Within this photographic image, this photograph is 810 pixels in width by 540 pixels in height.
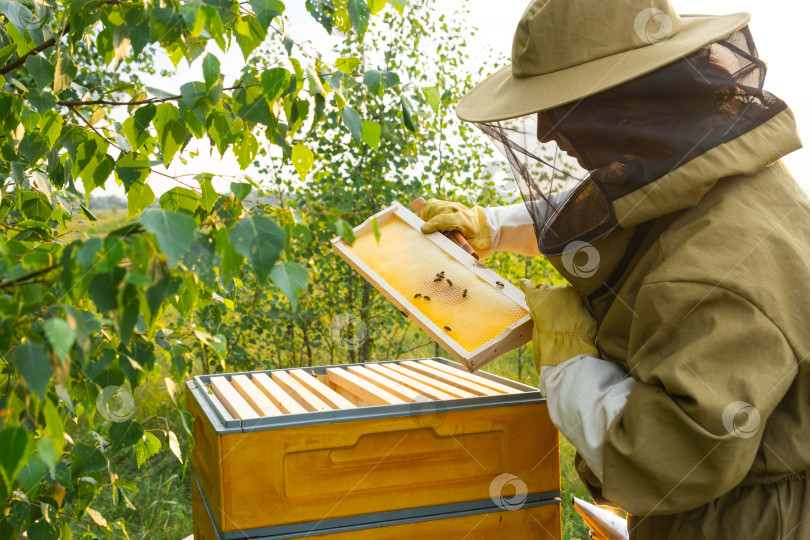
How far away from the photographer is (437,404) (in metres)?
1.90

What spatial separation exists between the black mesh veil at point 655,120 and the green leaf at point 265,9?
2.38 feet

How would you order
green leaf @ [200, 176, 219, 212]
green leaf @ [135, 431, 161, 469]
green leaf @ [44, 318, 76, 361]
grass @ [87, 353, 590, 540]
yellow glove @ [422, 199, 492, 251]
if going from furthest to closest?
grass @ [87, 353, 590, 540] < yellow glove @ [422, 199, 492, 251] < green leaf @ [135, 431, 161, 469] < green leaf @ [200, 176, 219, 212] < green leaf @ [44, 318, 76, 361]

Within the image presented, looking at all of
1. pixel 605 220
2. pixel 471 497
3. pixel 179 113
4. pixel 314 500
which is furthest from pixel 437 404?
pixel 179 113

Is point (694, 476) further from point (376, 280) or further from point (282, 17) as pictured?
point (282, 17)

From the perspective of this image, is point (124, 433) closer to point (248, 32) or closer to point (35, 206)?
point (35, 206)

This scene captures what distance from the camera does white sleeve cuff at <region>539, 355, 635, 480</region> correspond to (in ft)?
5.21

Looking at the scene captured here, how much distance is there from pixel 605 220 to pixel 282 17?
90 centimetres

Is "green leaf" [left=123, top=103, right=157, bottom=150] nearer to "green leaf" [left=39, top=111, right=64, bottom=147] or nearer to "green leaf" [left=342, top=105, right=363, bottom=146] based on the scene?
"green leaf" [left=39, top=111, right=64, bottom=147]

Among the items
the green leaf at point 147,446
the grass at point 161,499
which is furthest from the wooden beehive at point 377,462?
the grass at point 161,499

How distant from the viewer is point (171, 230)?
0.80 metres

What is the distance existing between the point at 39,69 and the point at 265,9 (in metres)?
0.51

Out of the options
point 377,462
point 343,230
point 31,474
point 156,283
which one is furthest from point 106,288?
point 377,462

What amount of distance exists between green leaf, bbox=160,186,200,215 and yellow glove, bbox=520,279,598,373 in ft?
3.21

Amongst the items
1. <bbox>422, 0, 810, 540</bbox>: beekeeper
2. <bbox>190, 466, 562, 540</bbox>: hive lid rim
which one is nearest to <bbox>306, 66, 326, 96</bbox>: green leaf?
<bbox>422, 0, 810, 540</bbox>: beekeeper
